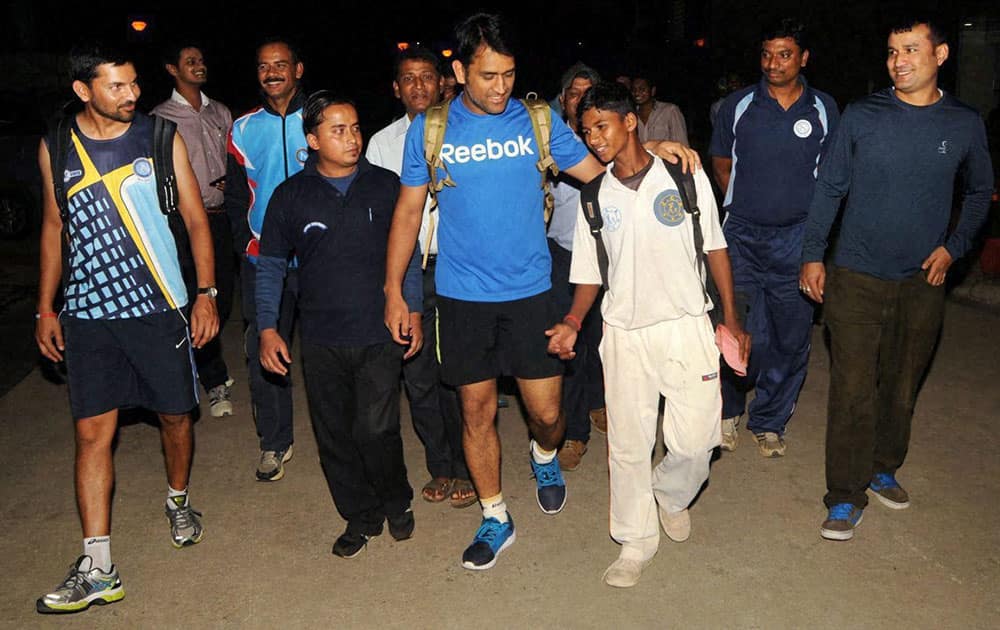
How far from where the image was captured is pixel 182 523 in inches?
199

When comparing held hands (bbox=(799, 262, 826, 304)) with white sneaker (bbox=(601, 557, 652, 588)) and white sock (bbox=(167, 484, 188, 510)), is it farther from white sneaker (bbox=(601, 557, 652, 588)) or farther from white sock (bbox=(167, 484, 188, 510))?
white sock (bbox=(167, 484, 188, 510))

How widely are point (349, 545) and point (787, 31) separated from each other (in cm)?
375

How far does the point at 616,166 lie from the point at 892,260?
148cm

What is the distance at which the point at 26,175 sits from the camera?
15289 mm

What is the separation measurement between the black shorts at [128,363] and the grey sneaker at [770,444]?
3.38 metres

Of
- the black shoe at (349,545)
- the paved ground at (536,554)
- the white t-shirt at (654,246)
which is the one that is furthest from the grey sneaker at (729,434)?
the black shoe at (349,545)

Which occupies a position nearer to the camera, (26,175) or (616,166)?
(616,166)

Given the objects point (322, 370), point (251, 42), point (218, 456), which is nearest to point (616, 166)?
point (322, 370)

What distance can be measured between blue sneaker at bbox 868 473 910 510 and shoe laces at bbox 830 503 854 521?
38 cm

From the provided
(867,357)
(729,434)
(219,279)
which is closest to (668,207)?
(867,357)

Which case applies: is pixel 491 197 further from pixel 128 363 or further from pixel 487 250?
pixel 128 363

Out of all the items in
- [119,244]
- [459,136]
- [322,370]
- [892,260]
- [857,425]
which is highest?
[459,136]

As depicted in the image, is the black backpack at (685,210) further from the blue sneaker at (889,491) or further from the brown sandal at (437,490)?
the brown sandal at (437,490)

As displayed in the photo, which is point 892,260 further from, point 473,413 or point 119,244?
point 119,244
